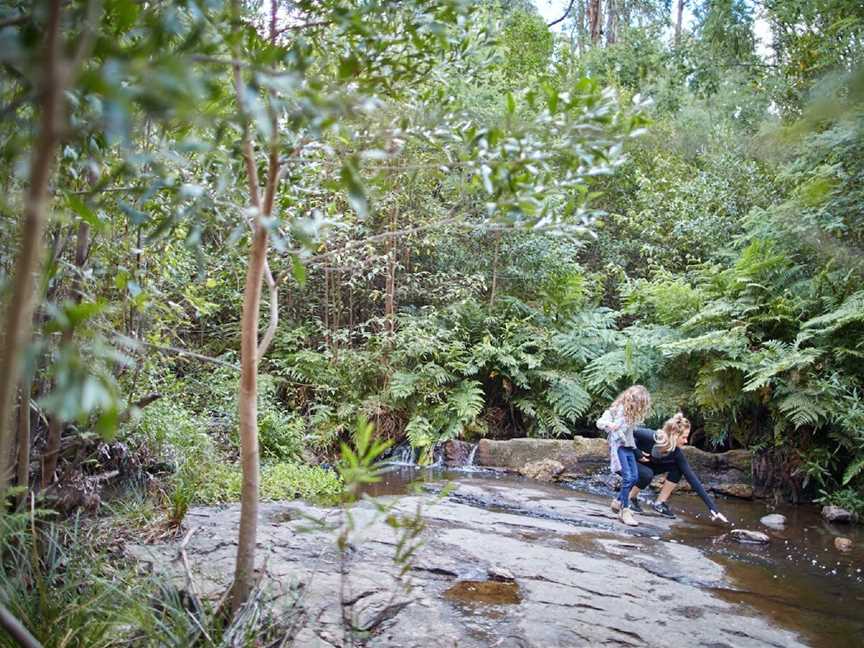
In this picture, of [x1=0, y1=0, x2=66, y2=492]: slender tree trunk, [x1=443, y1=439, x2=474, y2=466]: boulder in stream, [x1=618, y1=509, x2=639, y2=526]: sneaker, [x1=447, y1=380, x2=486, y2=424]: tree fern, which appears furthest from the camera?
[x1=447, y1=380, x2=486, y2=424]: tree fern

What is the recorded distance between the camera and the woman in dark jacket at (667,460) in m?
7.21

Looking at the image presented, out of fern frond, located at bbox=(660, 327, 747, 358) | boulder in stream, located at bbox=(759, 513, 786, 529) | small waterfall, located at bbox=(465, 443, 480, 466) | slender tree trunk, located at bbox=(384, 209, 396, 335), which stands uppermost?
slender tree trunk, located at bbox=(384, 209, 396, 335)

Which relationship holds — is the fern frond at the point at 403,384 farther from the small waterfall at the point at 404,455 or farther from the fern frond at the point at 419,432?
the small waterfall at the point at 404,455

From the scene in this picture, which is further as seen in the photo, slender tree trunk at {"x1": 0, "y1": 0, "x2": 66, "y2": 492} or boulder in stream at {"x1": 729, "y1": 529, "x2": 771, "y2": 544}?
boulder in stream at {"x1": 729, "y1": 529, "x2": 771, "y2": 544}

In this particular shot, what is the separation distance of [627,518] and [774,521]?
5.67 feet

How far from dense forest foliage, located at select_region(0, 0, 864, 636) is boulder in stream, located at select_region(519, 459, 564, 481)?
4.10ft

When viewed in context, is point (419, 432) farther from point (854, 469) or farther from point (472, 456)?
point (854, 469)

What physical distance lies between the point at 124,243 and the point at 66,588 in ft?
5.82

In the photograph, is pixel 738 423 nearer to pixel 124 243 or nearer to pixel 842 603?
pixel 842 603

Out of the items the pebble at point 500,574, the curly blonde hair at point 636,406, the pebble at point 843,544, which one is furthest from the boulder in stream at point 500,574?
the pebble at point 843,544

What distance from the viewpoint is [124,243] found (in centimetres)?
375

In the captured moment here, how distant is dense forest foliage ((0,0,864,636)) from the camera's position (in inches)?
57.0

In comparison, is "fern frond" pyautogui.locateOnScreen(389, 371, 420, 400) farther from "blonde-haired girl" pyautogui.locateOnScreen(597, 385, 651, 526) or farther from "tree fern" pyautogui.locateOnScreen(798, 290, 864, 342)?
"tree fern" pyautogui.locateOnScreen(798, 290, 864, 342)

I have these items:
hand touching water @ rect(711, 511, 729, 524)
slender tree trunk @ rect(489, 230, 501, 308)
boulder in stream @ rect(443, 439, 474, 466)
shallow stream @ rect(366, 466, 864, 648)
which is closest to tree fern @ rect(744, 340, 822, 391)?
shallow stream @ rect(366, 466, 864, 648)
